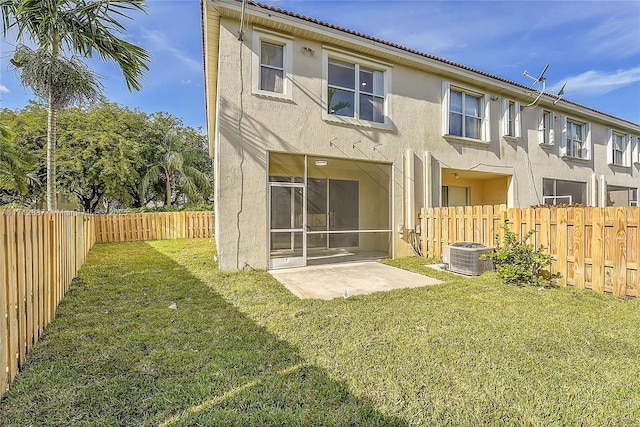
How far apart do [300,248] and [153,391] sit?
5.78m

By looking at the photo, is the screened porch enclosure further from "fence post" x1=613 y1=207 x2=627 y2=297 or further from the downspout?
"fence post" x1=613 y1=207 x2=627 y2=297

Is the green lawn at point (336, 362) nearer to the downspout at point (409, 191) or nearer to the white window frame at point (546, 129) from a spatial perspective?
the downspout at point (409, 191)

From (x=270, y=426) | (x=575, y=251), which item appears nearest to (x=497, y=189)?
(x=575, y=251)

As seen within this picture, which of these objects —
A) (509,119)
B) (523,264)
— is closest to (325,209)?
(523,264)

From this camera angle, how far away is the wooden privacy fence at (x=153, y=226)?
14.5 m

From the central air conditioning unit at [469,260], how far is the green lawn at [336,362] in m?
1.78

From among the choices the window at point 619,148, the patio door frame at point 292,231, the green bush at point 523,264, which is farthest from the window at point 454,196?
the window at point 619,148

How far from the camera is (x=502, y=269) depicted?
6.14 m

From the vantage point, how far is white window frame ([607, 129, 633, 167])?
15211mm

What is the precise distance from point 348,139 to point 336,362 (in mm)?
6786

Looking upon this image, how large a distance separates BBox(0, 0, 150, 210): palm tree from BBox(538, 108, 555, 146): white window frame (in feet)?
49.2

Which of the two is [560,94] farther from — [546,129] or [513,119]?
[513,119]

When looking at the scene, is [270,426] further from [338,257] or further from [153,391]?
[338,257]

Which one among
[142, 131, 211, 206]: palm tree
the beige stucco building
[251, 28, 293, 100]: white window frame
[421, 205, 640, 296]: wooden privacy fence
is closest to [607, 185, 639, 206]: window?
the beige stucco building
